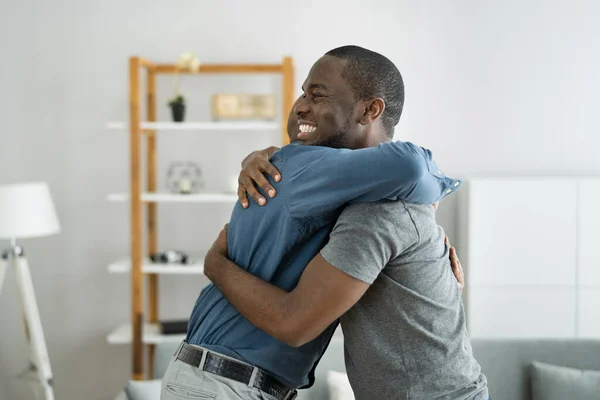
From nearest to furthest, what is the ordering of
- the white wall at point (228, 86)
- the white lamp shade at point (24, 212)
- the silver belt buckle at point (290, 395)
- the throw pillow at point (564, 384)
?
1. the silver belt buckle at point (290, 395)
2. the throw pillow at point (564, 384)
3. the white lamp shade at point (24, 212)
4. the white wall at point (228, 86)

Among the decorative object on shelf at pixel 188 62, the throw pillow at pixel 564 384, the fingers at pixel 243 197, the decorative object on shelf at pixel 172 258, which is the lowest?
the throw pillow at pixel 564 384

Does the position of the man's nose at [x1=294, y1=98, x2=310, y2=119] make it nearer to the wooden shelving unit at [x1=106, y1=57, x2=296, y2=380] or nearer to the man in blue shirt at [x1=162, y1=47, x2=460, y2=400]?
the man in blue shirt at [x1=162, y1=47, x2=460, y2=400]

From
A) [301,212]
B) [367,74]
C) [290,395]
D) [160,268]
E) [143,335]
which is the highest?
[367,74]

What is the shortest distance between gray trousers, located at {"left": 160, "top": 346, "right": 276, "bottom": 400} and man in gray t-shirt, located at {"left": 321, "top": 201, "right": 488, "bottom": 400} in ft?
0.67

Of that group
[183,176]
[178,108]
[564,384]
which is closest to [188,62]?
[178,108]

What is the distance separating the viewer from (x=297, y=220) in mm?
1412

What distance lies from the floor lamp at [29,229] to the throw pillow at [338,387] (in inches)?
63.9

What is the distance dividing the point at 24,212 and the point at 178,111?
924mm

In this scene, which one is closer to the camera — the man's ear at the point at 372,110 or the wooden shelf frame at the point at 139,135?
the man's ear at the point at 372,110

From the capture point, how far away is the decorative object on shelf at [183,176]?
4375 millimetres

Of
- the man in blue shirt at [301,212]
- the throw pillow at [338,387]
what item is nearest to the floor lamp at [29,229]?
the throw pillow at [338,387]

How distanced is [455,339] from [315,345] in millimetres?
262

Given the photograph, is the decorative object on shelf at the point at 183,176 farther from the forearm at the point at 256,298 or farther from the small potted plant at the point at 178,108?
the forearm at the point at 256,298

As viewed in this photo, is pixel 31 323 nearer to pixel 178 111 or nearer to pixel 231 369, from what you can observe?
pixel 178 111
